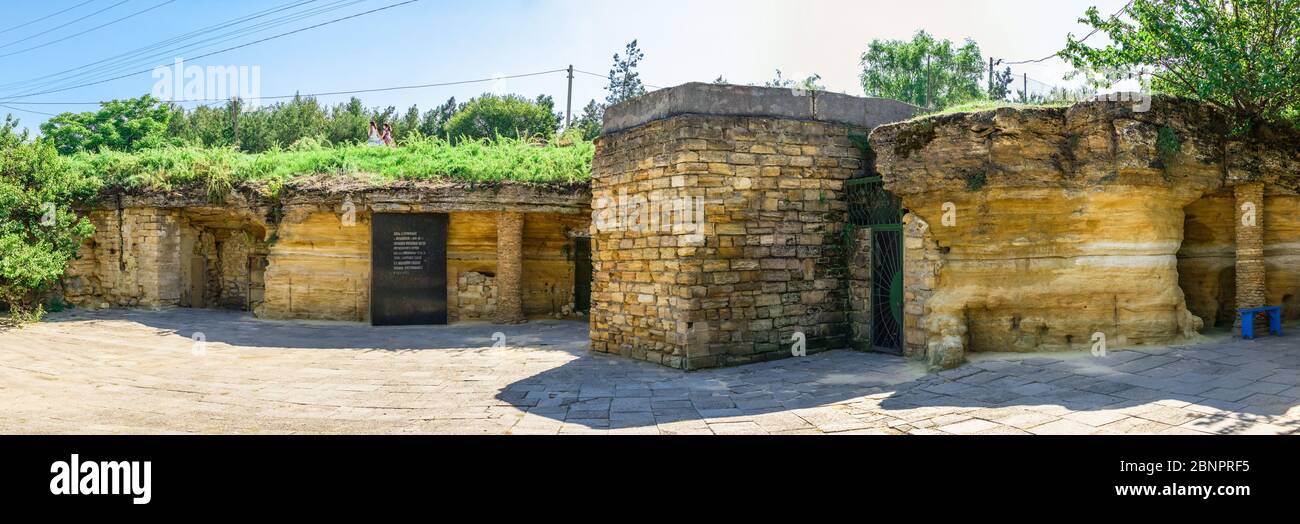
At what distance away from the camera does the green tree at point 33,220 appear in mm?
12109

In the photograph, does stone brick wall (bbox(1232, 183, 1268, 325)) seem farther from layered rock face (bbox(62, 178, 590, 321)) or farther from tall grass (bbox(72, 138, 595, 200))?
tall grass (bbox(72, 138, 595, 200))

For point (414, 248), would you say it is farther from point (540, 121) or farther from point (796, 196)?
point (540, 121)

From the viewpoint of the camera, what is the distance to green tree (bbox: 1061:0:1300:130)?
23.7 ft

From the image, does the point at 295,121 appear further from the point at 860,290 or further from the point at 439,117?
the point at 860,290

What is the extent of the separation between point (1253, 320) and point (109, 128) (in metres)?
33.2

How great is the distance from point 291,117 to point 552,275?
25211 millimetres

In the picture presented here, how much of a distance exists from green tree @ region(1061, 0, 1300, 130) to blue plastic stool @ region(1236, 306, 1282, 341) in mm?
1904

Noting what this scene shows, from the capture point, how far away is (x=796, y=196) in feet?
27.7

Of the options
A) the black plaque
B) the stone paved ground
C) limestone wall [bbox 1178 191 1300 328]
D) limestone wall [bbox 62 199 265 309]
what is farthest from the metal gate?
limestone wall [bbox 62 199 265 309]

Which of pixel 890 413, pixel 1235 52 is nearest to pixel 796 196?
pixel 890 413

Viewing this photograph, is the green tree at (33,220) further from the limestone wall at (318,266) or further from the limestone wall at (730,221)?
the limestone wall at (730,221)

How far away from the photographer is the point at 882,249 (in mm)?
8547

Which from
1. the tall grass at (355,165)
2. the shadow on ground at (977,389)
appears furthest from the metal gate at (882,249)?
the tall grass at (355,165)

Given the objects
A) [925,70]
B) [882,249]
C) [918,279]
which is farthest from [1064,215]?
[925,70]
